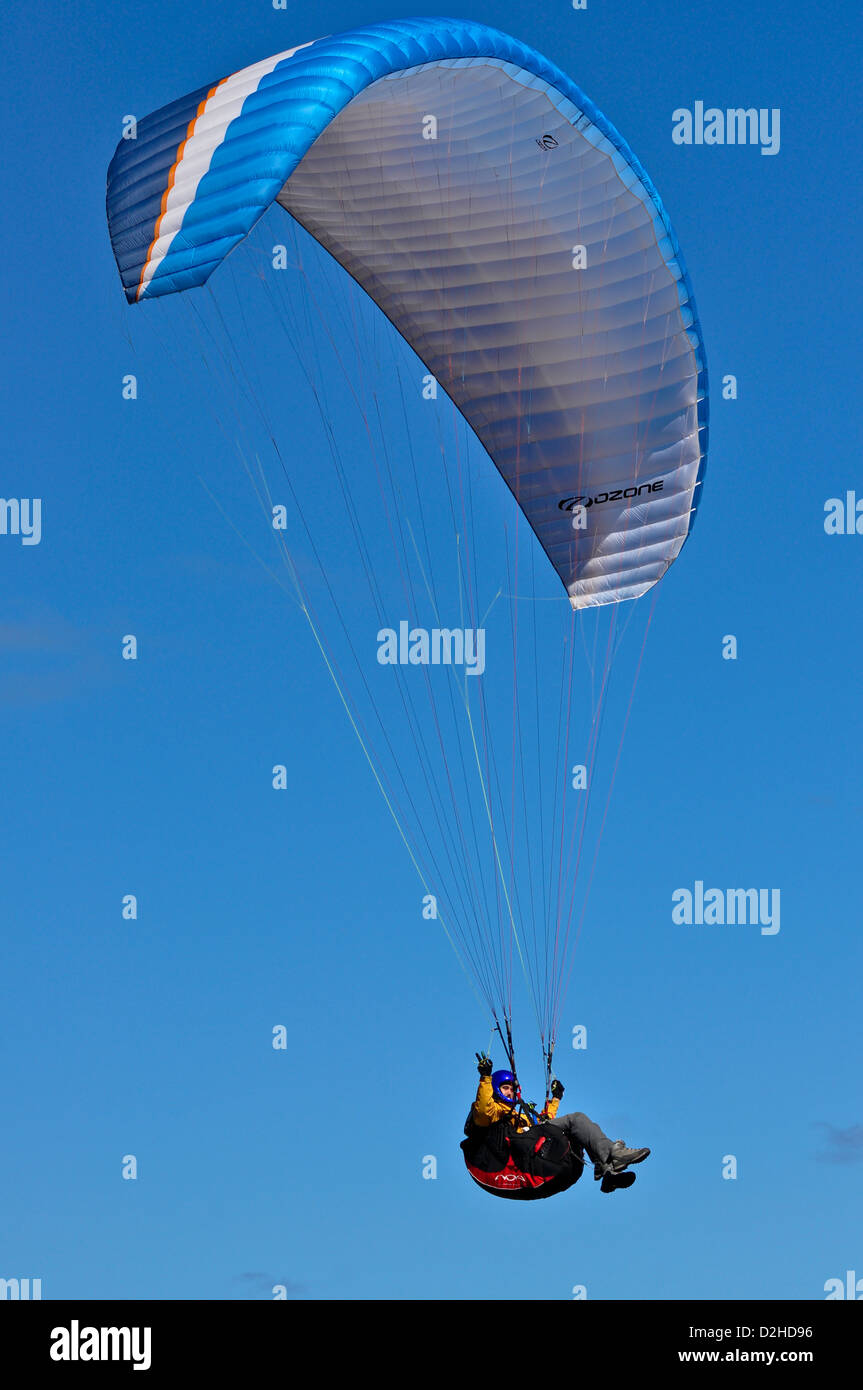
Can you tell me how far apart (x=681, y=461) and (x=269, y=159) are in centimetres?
642

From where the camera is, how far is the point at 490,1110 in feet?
63.0

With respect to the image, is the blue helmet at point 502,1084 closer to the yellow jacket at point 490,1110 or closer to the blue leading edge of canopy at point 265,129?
the yellow jacket at point 490,1110

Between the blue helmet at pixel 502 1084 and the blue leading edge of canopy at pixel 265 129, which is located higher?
the blue leading edge of canopy at pixel 265 129

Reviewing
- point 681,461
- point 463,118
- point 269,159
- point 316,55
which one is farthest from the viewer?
point 681,461

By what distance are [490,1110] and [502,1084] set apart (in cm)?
23

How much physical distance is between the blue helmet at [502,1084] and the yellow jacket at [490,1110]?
1.0 inches

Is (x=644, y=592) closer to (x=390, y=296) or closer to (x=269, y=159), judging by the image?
(x=390, y=296)

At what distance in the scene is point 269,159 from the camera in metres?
16.8

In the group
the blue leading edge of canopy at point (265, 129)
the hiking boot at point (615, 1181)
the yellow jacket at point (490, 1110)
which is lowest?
the hiking boot at point (615, 1181)

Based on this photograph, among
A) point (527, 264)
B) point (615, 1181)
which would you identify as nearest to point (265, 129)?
point (527, 264)

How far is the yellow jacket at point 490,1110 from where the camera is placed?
1919 cm

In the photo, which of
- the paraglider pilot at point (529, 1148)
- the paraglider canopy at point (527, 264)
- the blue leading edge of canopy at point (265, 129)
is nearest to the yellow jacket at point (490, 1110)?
the paraglider pilot at point (529, 1148)
